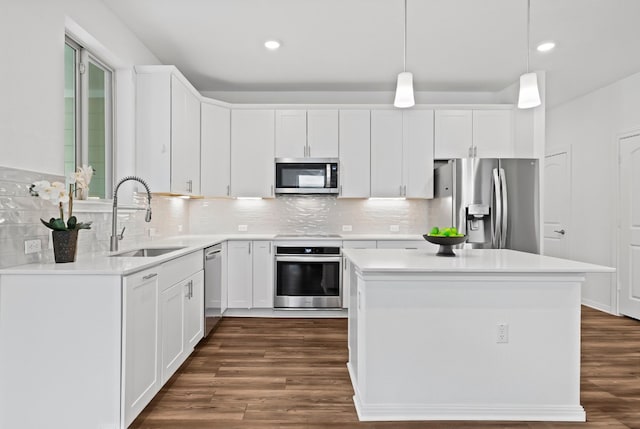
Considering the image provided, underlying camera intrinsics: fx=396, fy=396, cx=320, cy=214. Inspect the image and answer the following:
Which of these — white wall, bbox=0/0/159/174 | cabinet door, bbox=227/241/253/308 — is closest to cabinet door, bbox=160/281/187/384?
white wall, bbox=0/0/159/174

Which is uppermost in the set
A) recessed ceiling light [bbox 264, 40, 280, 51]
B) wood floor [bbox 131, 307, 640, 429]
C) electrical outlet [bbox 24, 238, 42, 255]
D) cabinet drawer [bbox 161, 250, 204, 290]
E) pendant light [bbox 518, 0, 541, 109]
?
recessed ceiling light [bbox 264, 40, 280, 51]

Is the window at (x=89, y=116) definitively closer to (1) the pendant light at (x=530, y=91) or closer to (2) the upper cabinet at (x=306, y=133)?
(2) the upper cabinet at (x=306, y=133)

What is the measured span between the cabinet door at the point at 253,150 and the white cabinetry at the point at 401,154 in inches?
48.5

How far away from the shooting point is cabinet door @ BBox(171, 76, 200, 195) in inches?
145

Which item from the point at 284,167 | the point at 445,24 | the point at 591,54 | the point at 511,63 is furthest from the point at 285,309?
the point at 591,54

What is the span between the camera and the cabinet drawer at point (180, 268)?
8.40ft

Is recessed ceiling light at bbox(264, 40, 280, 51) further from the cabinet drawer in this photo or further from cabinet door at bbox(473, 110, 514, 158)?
cabinet door at bbox(473, 110, 514, 158)

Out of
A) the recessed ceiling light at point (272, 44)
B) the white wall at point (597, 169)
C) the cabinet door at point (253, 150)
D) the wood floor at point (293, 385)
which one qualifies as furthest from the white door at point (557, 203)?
the recessed ceiling light at point (272, 44)

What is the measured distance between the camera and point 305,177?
15.3 feet

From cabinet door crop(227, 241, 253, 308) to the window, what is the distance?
4.84ft

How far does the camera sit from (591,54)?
153 inches

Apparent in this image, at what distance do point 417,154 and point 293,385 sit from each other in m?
3.08

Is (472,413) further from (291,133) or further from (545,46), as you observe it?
(291,133)

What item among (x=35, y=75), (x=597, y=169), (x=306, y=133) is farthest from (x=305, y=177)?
(x=597, y=169)
